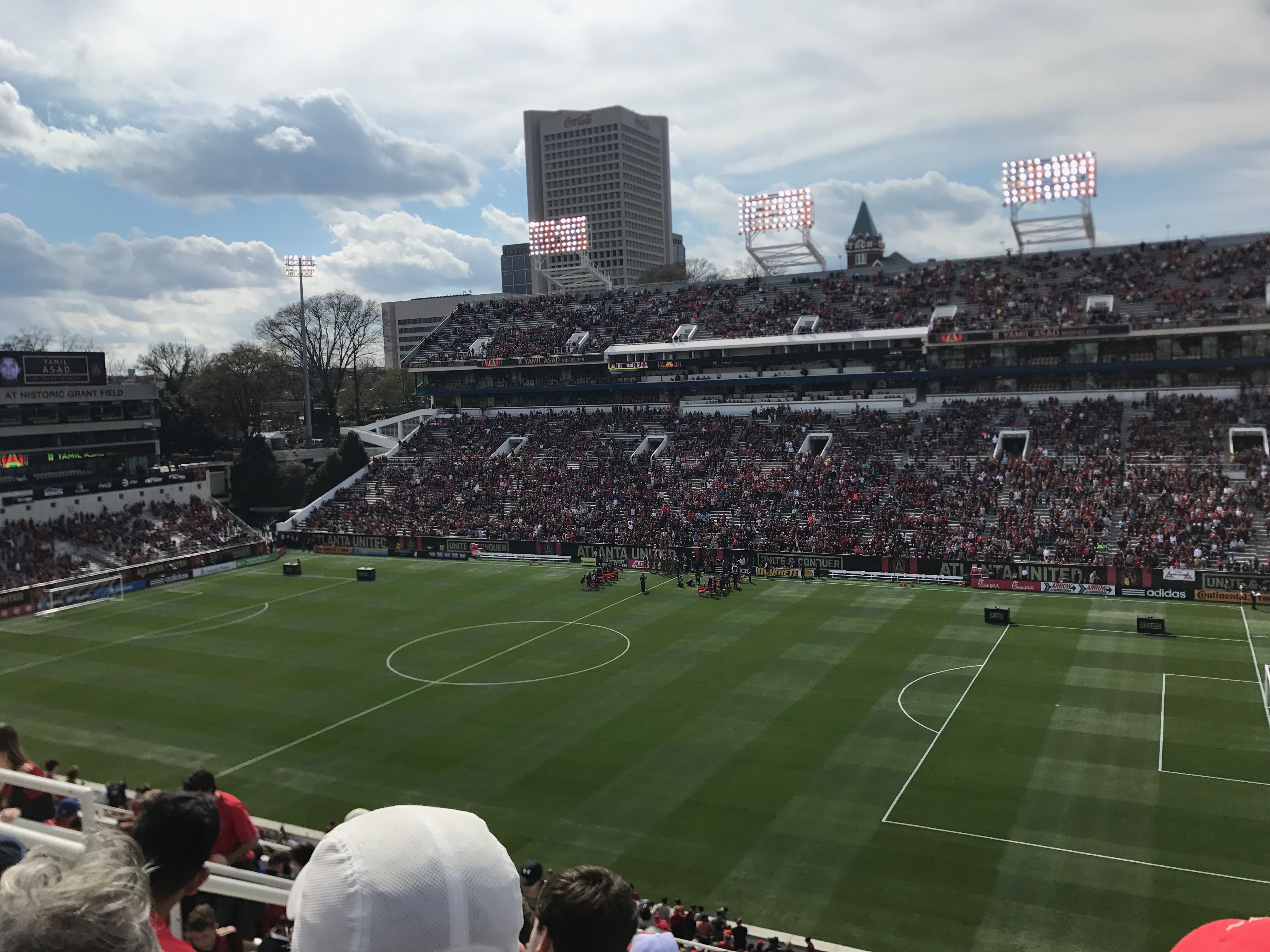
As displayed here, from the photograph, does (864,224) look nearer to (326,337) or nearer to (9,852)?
(326,337)

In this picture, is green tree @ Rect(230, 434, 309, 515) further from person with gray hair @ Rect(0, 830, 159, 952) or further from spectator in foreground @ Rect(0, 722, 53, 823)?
person with gray hair @ Rect(0, 830, 159, 952)

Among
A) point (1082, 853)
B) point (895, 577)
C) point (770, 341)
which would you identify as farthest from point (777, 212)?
point (1082, 853)

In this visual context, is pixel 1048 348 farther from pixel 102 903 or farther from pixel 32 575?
pixel 102 903

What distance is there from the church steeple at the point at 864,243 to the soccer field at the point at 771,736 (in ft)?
278

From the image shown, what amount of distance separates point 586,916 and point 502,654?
31.4 metres

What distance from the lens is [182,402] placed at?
79250 millimetres

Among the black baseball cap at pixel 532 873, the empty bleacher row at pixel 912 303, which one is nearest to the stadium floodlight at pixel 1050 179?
the empty bleacher row at pixel 912 303

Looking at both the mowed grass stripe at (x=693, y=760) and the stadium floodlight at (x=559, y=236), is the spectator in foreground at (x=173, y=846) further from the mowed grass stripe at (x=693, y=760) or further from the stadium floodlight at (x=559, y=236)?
the stadium floodlight at (x=559, y=236)

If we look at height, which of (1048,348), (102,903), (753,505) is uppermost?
(1048,348)

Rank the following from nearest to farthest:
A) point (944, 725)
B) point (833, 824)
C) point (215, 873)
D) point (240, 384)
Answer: point (215, 873) < point (833, 824) < point (944, 725) < point (240, 384)

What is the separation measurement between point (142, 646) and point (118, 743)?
11.7 meters

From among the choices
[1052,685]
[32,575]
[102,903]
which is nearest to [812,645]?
[1052,685]

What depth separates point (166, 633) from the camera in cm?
3906

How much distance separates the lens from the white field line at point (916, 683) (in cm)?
2577
